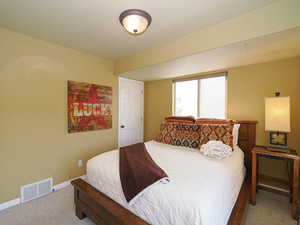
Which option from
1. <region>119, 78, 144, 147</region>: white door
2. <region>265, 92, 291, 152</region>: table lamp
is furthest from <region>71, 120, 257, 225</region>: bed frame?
<region>119, 78, 144, 147</region>: white door

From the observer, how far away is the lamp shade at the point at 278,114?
182cm

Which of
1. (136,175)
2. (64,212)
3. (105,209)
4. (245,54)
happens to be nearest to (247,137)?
(245,54)

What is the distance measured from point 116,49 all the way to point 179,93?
179cm

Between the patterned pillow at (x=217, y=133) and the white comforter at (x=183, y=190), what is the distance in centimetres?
40

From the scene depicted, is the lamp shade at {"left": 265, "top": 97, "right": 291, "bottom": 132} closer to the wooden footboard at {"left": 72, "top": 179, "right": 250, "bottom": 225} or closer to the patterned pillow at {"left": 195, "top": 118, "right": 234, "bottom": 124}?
the patterned pillow at {"left": 195, "top": 118, "right": 234, "bottom": 124}

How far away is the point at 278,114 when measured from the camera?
187cm

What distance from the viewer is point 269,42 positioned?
1646mm

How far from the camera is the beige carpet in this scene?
5.33 feet

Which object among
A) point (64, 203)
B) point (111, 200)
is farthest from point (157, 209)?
point (64, 203)

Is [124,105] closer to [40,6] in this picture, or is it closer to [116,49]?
[116,49]

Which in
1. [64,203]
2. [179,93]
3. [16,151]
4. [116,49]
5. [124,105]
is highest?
[116,49]

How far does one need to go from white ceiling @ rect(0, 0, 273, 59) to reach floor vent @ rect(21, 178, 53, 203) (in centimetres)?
223

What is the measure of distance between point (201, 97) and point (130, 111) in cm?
175

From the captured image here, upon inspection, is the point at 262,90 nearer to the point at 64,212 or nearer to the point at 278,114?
the point at 278,114
